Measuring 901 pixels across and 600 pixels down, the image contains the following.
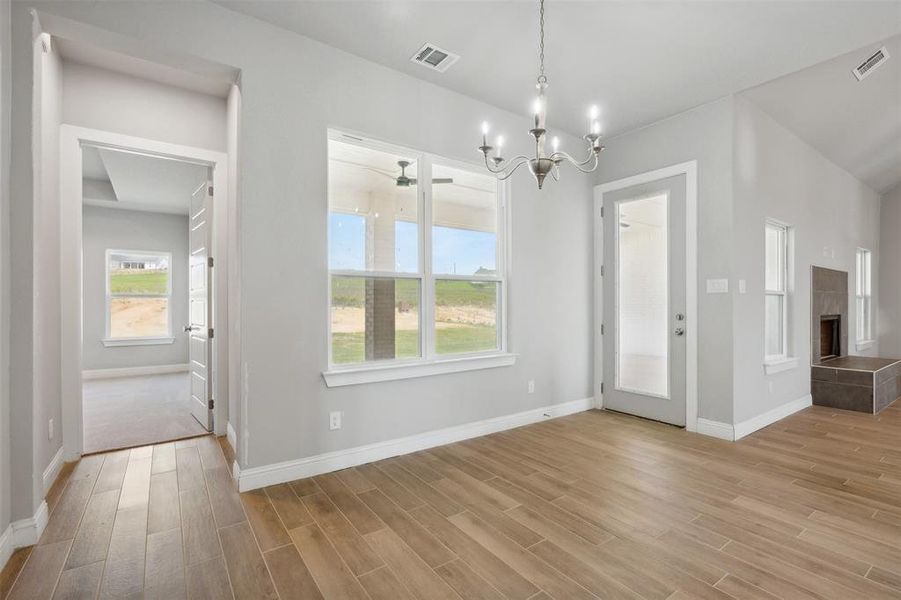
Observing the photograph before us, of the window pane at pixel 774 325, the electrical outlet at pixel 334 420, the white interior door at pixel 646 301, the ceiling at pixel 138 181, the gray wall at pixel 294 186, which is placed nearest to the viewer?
the gray wall at pixel 294 186

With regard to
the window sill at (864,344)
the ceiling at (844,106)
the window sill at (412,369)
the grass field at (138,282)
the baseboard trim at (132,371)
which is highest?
the ceiling at (844,106)

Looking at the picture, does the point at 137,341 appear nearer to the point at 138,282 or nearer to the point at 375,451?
the point at 138,282

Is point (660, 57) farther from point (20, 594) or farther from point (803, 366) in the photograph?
point (20, 594)

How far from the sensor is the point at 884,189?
7105 millimetres

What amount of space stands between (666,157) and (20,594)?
5.29 m

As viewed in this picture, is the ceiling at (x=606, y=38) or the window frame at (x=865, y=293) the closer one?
the ceiling at (x=606, y=38)

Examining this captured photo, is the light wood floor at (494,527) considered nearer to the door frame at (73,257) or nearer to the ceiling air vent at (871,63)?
the door frame at (73,257)

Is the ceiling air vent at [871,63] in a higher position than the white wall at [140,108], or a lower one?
higher

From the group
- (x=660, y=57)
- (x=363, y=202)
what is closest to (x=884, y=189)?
(x=660, y=57)

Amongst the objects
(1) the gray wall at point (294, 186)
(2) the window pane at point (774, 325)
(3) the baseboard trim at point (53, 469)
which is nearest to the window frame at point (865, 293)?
(2) the window pane at point (774, 325)

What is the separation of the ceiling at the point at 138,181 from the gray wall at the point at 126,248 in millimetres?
219

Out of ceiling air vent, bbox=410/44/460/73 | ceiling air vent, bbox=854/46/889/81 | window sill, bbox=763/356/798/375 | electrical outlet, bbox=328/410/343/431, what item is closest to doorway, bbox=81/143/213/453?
electrical outlet, bbox=328/410/343/431

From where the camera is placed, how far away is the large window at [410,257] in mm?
3186

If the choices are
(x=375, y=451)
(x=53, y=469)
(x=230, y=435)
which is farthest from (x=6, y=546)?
(x=375, y=451)
